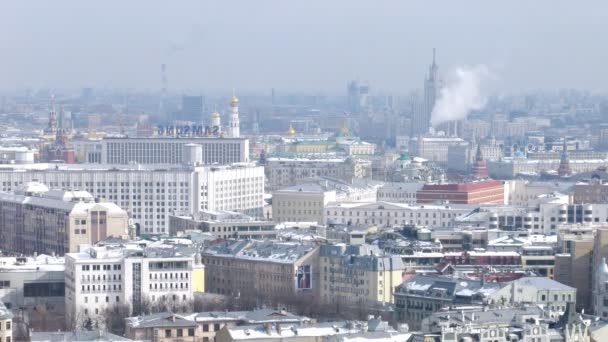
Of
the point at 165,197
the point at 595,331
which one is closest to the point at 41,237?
the point at 165,197

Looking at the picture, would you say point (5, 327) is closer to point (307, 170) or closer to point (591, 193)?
point (591, 193)

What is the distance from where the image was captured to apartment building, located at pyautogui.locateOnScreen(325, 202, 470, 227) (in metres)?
65.4

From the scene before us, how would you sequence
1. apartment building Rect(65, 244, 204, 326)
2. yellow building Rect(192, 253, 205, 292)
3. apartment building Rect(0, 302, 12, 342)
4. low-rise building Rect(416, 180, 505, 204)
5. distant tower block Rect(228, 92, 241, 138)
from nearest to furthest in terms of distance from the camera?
A: apartment building Rect(0, 302, 12, 342) → apartment building Rect(65, 244, 204, 326) → yellow building Rect(192, 253, 205, 292) → low-rise building Rect(416, 180, 505, 204) → distant tower block Rect(228, 92, 241, 138)

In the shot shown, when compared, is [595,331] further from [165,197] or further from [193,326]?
[165,197]

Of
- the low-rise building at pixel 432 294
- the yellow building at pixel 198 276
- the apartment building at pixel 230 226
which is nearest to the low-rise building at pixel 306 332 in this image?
the low-rise building at pixel 432 294

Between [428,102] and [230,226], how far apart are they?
8958 centimetres

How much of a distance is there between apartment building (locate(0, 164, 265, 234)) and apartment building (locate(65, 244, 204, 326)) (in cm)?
2029

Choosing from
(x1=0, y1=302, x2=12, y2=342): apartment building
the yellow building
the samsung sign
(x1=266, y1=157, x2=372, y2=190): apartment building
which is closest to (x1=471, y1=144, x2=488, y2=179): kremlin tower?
(x1=266, y1=157, x2=372, y2=190): apartment building

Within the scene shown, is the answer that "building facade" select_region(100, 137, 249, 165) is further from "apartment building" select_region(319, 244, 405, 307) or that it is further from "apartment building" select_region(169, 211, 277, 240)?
"apartment building" select_region(319, 244, 405, 307)

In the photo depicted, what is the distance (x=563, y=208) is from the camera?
204 ft

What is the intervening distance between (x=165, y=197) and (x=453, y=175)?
30067 millimetres

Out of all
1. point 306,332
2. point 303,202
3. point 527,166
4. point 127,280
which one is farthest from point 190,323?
point 527,166

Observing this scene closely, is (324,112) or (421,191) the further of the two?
(324,112)

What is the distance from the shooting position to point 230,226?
57125 millimetres
